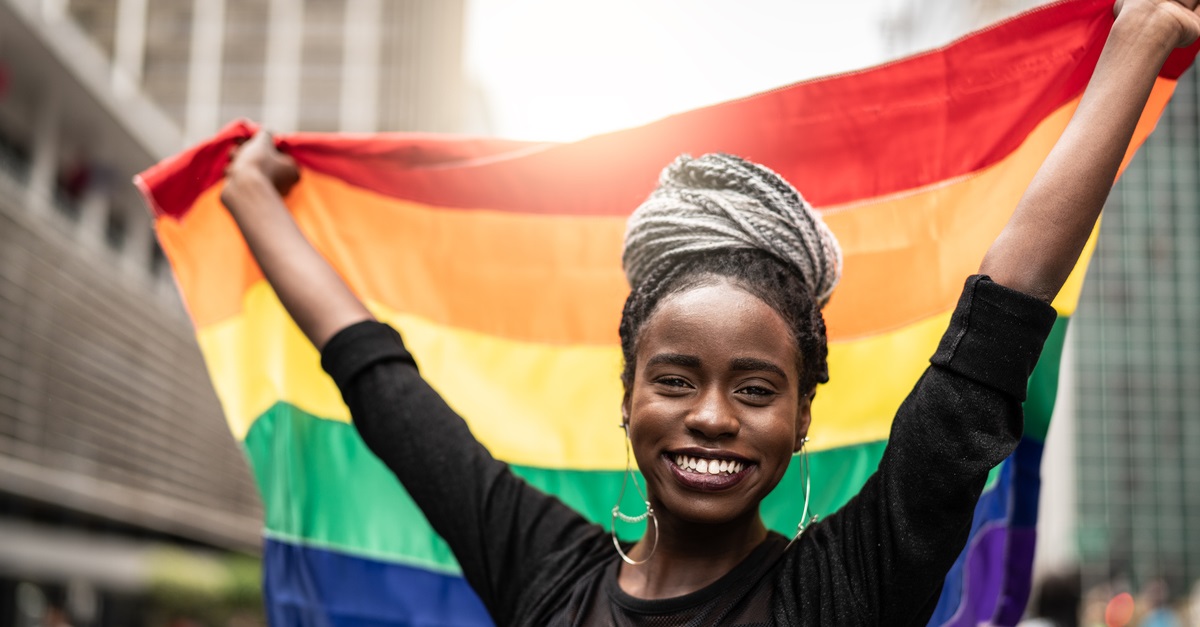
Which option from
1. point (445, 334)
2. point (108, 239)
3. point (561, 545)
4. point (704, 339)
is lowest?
point (561, 545)

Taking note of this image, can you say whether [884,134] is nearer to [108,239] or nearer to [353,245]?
[353,245]

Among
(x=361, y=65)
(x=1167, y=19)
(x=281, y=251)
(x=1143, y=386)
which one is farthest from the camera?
(x=361, y=65)

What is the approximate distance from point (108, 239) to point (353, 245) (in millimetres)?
30506

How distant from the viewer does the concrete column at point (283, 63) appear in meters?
62.2

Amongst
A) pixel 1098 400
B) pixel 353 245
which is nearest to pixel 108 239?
pixel 353 245

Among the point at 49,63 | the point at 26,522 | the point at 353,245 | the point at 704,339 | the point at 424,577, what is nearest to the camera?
the point at 704,339

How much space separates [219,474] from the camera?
35938 millimetres

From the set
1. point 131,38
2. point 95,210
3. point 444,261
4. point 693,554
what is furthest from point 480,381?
point 131,38

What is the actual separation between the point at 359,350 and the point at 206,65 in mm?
64507

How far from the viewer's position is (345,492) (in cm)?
308

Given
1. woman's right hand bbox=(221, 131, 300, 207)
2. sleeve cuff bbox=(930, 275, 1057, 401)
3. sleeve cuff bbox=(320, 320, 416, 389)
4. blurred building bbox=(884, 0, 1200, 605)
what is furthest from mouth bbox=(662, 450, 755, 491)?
blurred building bbox=(884, 0, 1200, 605)

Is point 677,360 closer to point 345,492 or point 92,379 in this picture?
point 345,492

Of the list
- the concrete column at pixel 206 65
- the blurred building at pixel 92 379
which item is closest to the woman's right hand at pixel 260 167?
the blurred building at pixel 92 379

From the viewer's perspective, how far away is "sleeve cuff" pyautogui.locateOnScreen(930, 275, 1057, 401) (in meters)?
1.68
